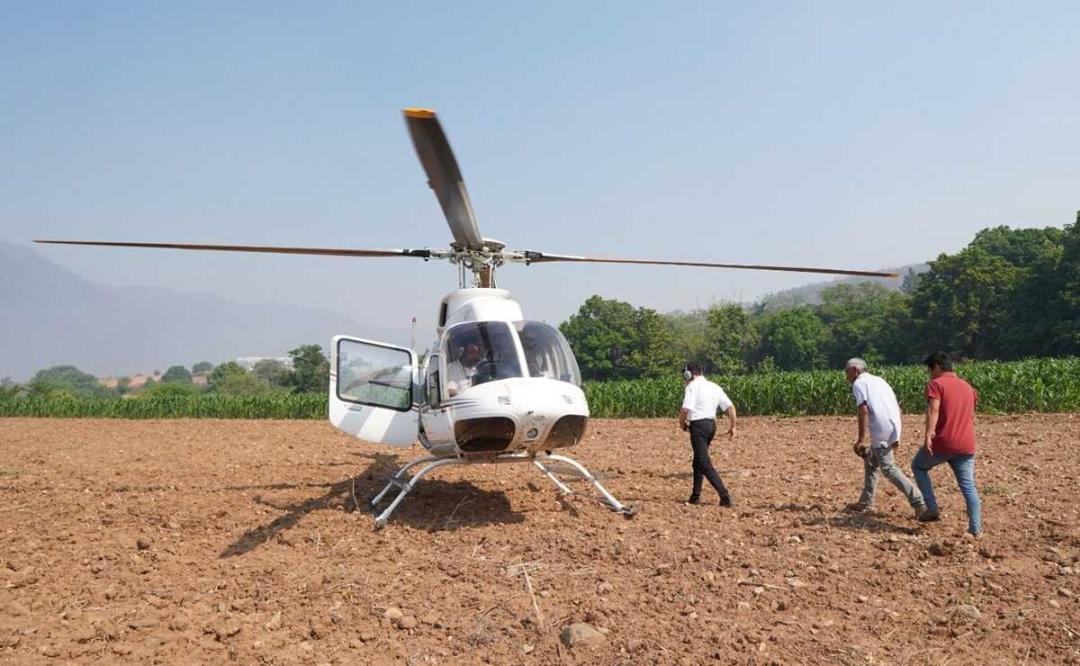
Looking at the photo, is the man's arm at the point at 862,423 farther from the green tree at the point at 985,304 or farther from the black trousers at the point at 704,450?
the green tree at the point at 985,304

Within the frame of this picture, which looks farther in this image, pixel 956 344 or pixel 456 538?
pixel 956 344

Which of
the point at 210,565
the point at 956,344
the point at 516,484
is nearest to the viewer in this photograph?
the point at 210,565

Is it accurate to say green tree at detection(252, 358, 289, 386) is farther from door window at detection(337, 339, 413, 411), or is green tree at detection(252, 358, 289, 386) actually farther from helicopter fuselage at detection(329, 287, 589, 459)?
helicopter fuselage at detection(329, 287, 589, 459)

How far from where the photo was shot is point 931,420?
656 centimetres

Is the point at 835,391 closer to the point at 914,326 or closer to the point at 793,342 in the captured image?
the point at 914,326

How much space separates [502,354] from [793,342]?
7097 centimetres

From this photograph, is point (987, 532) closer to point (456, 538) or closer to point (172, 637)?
point (456, 538)

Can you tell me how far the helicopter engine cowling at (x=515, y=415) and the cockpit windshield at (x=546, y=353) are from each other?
174 millimetres

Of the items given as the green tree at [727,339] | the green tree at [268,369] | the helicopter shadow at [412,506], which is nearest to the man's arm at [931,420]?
the helicopter shadow at [412,506]

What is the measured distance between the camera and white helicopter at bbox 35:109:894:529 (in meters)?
6.57

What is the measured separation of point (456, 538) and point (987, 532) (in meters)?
4.86

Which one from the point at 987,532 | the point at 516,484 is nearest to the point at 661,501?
the point at 516,484

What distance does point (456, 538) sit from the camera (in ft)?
23.2

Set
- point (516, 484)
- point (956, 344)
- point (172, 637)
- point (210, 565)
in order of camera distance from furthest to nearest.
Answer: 1. point (956, 344)
2. point (516, 484)
3. point (210, 565)
4. point (172, 637)
